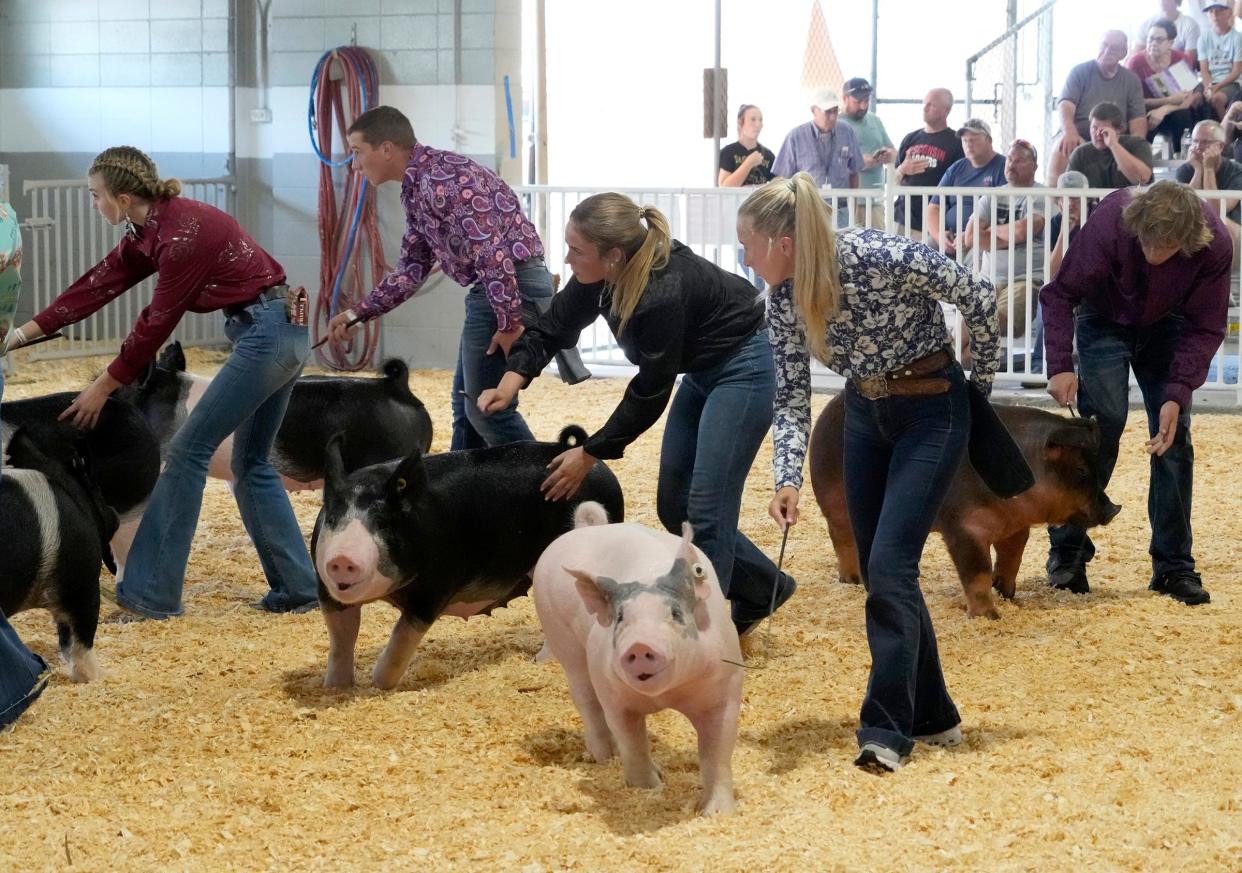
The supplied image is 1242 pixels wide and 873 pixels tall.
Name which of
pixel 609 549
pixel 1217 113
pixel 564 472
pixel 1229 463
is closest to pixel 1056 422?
pixel 564 472

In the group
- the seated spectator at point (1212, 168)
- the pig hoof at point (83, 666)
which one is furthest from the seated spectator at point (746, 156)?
the pig hoof at point (83, 666)

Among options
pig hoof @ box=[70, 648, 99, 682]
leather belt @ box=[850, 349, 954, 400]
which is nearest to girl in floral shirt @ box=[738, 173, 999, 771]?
leather belt @ box=[850, 349, 954, 400]

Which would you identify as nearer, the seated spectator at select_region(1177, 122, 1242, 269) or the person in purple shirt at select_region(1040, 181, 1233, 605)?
the person in purple shirt at select_region(1040, 181, 1233, 605)

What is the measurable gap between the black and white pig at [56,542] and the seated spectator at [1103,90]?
794cm

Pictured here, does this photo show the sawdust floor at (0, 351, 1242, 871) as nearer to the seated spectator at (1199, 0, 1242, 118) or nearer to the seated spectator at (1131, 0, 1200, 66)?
the seated spectator at (1199, 0, 1242, 118)

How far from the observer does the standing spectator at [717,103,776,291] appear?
36.0 ft

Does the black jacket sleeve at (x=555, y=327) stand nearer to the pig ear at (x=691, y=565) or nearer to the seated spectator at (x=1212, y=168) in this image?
the pig ear at (x=691, y=565)

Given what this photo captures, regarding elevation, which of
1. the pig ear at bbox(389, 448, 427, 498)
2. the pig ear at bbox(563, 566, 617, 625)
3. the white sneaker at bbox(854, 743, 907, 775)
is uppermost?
the pig ear at bbox(389, 448, 427, 498)

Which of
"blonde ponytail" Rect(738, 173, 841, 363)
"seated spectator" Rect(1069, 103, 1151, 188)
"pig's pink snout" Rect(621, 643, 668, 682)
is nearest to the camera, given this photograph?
"pig's pink snout" Rect(621, 643, 668, 682)

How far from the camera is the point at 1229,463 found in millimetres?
7477

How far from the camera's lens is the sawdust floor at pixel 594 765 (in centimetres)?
304

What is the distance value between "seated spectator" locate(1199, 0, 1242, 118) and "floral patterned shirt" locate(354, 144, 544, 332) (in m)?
7.31

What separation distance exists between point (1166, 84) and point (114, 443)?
28.9 feet

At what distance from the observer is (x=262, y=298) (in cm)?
488
